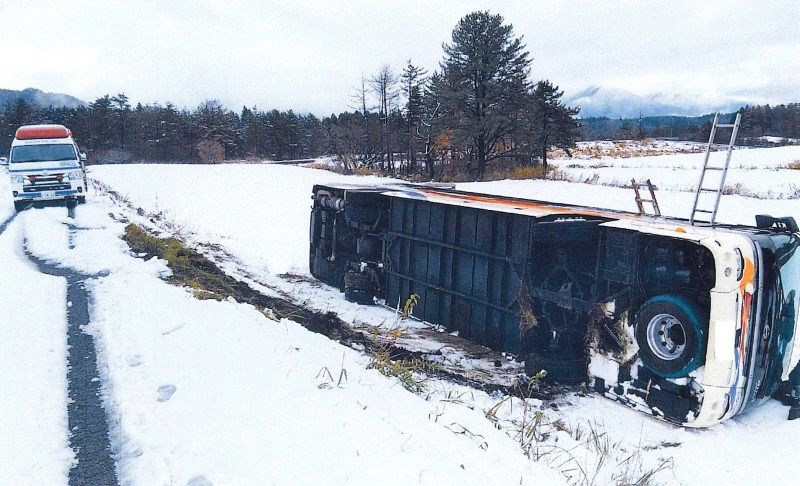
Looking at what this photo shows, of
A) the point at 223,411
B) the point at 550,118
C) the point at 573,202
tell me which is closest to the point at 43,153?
the point at 573,202

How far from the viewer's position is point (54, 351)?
576 cm

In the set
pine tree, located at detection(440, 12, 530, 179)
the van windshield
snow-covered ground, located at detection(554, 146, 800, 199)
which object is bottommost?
snow-covered ground, located at detection(554, 146, 800, 199)

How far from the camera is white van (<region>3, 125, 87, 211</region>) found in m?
17.6

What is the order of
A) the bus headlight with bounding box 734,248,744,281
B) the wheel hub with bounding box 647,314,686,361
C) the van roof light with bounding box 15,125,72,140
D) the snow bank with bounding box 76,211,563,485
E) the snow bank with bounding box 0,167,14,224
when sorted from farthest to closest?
the van roof light with bounding box 15,125,72,140, the snow bank with bounding box 0,167,14,224, the wheel hub with bounding box 647,314,686,361, the bus headlight with bounding box 734,248,744,281, the snow bank with bounding box 76,211,563,485

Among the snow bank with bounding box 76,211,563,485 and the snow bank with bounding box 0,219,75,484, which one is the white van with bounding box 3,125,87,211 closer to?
the snow bank with bounding box 0,219,75,484

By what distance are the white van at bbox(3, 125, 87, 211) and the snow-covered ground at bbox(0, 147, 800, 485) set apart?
31.8ft

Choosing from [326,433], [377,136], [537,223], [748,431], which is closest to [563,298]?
[537,223]

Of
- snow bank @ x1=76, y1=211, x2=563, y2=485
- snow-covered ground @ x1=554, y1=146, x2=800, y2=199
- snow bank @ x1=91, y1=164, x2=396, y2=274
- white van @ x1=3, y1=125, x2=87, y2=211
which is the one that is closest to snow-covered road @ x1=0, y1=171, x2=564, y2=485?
snow bank @ x1=76, y1=211, x2=563, y2=485

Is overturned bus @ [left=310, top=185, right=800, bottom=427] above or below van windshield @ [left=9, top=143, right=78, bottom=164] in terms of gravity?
below

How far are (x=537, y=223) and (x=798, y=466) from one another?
11.8ft

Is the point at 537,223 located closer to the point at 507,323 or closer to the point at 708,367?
the point at 507,323

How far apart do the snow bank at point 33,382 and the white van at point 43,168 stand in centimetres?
1078

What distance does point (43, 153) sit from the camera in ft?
59.6

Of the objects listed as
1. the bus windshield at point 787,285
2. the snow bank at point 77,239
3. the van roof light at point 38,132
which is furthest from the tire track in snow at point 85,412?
the van roof light at point 38,132
